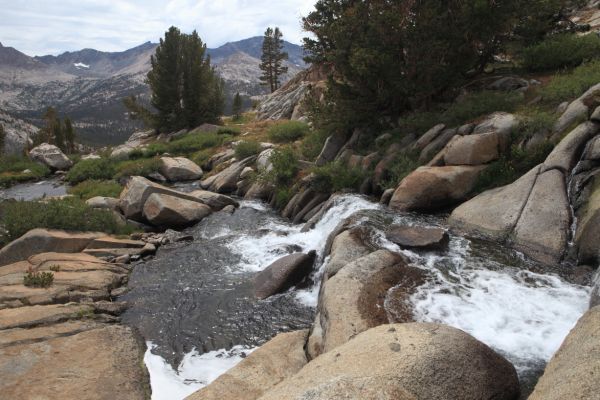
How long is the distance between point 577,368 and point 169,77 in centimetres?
5724

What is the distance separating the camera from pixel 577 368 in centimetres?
502

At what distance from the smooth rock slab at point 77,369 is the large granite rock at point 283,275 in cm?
432

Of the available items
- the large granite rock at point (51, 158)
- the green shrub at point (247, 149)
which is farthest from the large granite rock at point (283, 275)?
the large granite rock at point (51, 158)

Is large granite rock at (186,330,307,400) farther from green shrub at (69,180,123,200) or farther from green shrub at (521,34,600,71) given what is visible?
green shrub at (69,180,123,200)

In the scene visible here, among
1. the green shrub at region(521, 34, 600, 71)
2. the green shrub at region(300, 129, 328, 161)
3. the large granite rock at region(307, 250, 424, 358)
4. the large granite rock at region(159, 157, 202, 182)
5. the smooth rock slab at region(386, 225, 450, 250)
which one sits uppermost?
the green shrub at region(521, 34, 600, 71)

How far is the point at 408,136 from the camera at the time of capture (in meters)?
21.9

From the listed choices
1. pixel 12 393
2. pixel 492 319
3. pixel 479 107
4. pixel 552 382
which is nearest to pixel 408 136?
pixel 479 107

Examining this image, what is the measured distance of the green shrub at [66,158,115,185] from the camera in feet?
129

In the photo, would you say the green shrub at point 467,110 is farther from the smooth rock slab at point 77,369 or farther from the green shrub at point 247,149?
the smooth rock slab at point 77,369

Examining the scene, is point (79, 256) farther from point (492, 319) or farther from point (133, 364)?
point (492, 319)

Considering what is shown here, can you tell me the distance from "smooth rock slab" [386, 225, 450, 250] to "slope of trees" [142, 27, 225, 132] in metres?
48.0

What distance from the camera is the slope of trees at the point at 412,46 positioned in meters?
20.8

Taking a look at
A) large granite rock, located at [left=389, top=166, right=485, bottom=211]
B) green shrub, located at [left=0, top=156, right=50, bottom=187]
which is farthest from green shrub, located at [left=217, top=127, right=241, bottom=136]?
large granite rock, located at [left=389, top=166, right=485, bottom=211]

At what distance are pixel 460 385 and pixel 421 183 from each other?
39.3 ft
